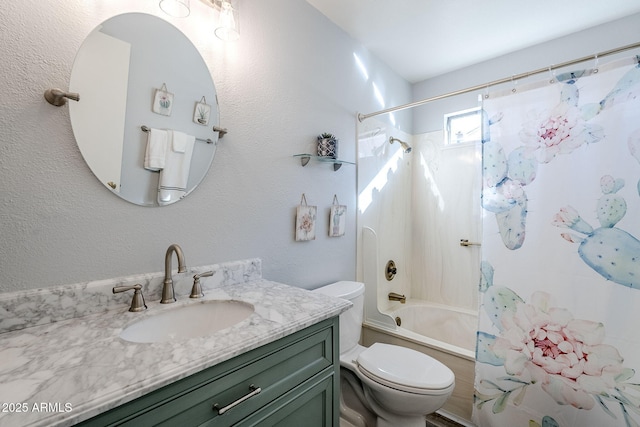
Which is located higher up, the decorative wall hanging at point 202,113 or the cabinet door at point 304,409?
the decorative wall hanging at point 202,113

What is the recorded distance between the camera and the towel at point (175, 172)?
1.11m

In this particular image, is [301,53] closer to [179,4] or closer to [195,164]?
[179,4]

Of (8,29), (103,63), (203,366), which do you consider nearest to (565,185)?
(203,366)

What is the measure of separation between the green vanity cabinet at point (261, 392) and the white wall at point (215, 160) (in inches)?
22.4

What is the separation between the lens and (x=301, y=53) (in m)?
1.65

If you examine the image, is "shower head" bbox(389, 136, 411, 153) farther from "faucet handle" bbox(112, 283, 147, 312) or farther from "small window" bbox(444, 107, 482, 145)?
"faucet handle" bbox(112, 283, 147, 312)

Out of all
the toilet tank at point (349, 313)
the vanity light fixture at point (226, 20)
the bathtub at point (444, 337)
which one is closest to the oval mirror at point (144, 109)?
the vanity light fixture at point (226, 20)

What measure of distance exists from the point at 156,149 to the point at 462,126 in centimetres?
241

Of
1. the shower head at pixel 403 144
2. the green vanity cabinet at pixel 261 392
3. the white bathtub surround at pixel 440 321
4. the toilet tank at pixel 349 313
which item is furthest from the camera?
the shower head at pixel 403 144

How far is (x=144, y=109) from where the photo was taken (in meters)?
1.07

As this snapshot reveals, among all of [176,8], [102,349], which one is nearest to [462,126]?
[176,8]

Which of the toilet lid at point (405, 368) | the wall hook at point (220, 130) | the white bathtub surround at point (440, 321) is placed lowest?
the white bathtub surround at point (440, 321)

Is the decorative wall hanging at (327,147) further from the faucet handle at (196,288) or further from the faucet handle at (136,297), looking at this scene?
the faucet handle at (136,297)

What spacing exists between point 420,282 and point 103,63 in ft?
8.67
